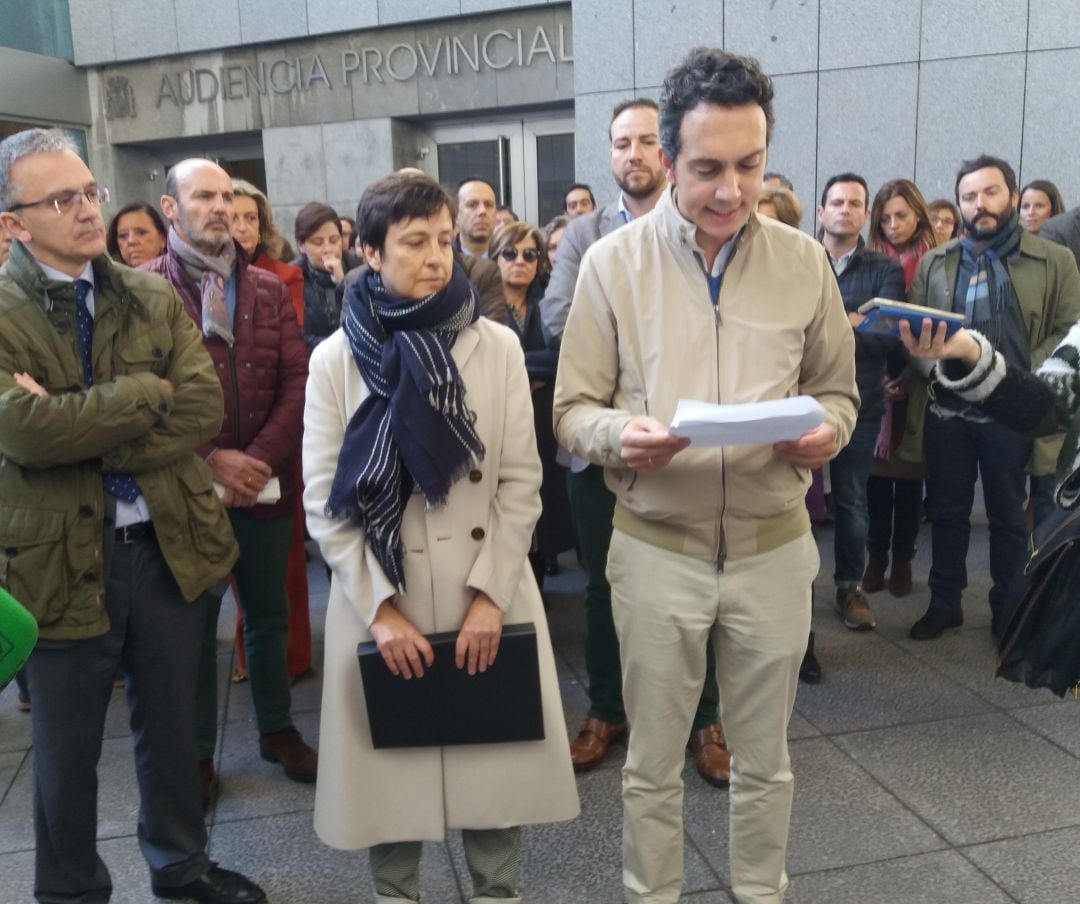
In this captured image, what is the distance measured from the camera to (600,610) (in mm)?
3527

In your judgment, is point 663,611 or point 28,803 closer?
point 663,611

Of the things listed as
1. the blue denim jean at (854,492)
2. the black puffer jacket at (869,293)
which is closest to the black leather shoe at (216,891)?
the blue denim jean at (854,492)

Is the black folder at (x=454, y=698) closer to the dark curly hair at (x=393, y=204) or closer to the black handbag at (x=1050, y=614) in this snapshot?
the dark curly hair at (x=393, y=204)

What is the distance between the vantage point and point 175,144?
12.3m

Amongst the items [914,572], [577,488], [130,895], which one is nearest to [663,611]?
[577,488]

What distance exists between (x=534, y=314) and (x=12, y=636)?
10.5 ft

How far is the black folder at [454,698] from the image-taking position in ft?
7.57

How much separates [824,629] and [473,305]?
308 centimetres

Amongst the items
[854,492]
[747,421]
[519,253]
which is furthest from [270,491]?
[854,492]

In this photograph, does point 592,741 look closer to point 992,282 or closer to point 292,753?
point 292,753

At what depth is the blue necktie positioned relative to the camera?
8.00 feet

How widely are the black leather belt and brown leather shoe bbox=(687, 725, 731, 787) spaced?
1964mm

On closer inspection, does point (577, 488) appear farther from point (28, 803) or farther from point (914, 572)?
point (914, 572)

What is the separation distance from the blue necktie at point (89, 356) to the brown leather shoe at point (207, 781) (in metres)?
1.31
